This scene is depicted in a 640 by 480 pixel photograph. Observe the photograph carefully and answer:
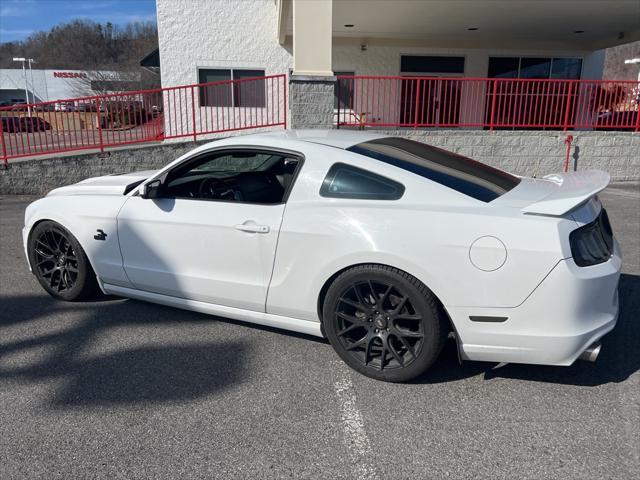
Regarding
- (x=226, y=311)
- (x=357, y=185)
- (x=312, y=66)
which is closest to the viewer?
(x=357, y=185)

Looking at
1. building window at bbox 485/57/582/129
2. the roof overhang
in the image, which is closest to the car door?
the roof overhang

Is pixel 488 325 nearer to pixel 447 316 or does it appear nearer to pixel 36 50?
pixel 447 316

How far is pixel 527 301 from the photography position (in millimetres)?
2701

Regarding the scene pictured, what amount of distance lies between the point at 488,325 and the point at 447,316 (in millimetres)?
233

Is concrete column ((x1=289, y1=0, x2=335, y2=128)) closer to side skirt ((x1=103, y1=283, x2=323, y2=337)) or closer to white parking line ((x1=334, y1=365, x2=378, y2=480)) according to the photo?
side skirt ((x1=103, y1=283, x2=323, y2=337))

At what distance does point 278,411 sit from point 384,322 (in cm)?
79

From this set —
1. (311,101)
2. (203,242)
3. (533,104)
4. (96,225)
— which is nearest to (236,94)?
(311,101)

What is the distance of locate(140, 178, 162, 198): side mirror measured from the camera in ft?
12.4

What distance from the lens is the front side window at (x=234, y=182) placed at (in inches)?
146

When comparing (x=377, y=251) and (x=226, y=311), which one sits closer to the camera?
(x=377, y=251)

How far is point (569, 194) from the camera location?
293cm

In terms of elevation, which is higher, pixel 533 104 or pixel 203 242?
pixel 533 104

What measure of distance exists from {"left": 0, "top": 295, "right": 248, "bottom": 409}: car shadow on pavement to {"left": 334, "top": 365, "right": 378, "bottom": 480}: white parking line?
A: 0.65 meters

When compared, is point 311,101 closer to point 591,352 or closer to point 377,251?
point 377,251
